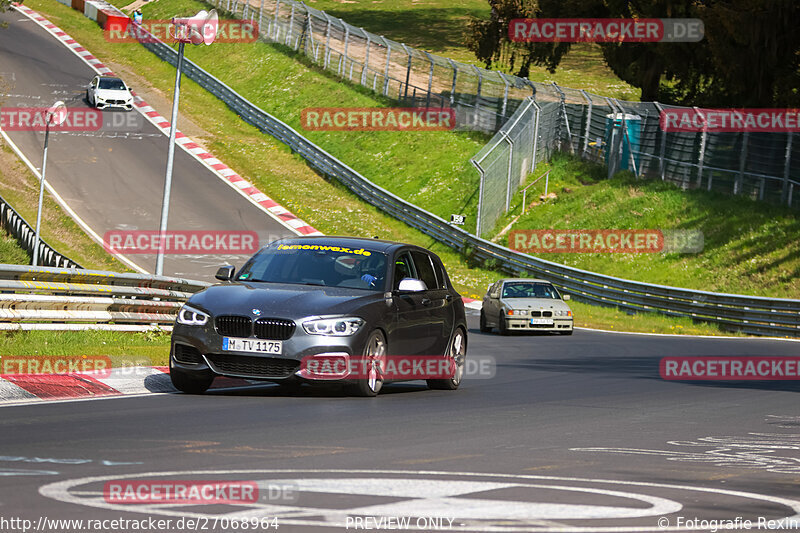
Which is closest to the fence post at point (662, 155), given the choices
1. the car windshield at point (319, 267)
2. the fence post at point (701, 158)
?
the fence post at point (701, 158)

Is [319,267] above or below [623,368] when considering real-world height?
above

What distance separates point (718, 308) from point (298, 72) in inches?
1284

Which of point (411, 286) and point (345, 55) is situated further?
point (345, 55)

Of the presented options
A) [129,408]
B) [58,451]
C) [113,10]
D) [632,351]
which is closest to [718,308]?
[632,351]

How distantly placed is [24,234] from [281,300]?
867 inches

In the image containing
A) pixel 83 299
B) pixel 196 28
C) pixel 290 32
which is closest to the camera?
pixel 83 299

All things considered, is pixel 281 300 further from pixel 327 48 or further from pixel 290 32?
pixel 290 32

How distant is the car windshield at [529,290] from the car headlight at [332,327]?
629 inches

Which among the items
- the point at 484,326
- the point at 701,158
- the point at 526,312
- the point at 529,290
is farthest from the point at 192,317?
the point at 701,158

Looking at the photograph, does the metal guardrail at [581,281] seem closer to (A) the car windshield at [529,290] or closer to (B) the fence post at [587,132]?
(A) the car windshield at [529,290]

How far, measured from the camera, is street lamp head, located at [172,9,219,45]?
18.2 meters

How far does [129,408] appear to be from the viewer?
10.7m

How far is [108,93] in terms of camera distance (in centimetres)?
5188

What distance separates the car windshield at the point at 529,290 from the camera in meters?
28.1
